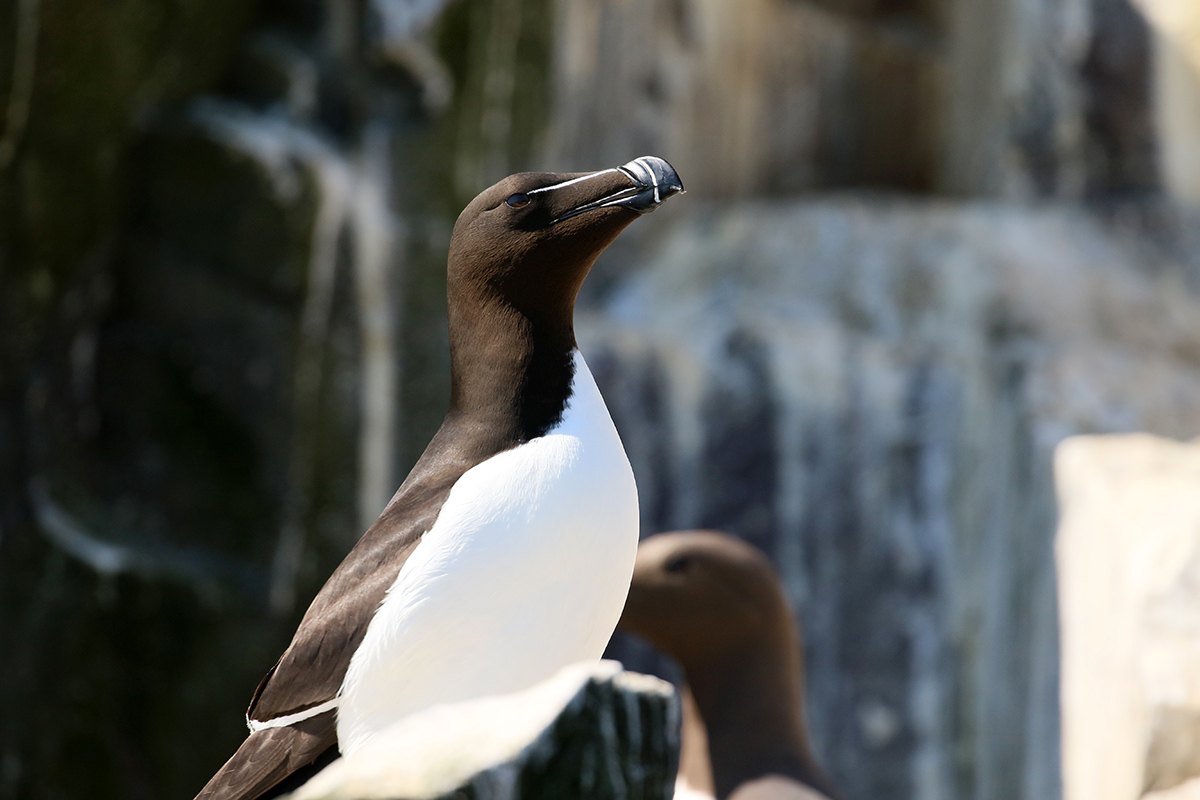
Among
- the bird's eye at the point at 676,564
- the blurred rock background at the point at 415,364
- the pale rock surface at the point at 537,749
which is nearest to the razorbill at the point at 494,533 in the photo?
the pale rock surface at the point at 537,749

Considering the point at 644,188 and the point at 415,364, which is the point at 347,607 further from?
the point at 415,364

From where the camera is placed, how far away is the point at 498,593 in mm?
2000

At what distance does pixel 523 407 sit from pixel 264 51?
4736 mm

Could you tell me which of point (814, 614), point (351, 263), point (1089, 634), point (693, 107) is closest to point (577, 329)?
point (351, 263)

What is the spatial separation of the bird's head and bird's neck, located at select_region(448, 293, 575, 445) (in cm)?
133

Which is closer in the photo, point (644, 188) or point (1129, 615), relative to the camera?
point (644, 188)

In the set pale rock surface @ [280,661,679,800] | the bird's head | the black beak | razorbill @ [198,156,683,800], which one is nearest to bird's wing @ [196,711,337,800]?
razorbill @ [198,156,683,800]

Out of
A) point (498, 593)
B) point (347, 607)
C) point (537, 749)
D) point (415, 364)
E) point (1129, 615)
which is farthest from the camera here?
point (415, 364)

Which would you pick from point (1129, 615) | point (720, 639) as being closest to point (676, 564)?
point (720, 639)

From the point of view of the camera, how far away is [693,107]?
7.62 meters

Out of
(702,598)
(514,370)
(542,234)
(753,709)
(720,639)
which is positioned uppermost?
(542,234)

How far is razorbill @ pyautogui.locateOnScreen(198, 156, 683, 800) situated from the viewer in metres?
2.01

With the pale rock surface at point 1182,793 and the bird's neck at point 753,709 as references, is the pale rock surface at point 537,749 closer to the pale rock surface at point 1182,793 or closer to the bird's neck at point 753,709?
the pale rock surface at point 1182,793

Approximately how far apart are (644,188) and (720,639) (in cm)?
170
